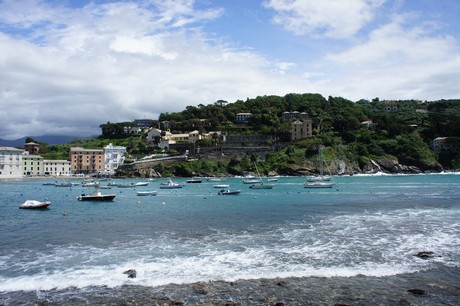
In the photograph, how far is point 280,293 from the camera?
1518 cm

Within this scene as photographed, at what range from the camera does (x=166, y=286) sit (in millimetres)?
16391

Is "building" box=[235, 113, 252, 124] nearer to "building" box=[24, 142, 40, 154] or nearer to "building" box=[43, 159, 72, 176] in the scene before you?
"building" box=[43, 159, 72, 176]

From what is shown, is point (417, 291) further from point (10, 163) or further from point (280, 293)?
point (10, 163)

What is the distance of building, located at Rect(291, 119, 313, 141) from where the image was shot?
461 feet

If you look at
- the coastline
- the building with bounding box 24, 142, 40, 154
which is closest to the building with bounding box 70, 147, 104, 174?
the building with bounding box 24, 142, 40, 154

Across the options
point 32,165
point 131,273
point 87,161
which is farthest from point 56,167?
point 131,273

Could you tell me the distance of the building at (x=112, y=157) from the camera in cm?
14600

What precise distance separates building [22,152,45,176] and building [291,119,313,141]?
3698 inches

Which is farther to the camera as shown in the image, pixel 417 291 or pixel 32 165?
pixel 32 165

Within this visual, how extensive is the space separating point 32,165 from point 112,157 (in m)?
30.0

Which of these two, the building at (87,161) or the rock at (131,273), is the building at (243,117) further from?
the rock at (131,273)

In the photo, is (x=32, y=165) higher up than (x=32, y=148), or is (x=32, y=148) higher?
(x=32, y=148)

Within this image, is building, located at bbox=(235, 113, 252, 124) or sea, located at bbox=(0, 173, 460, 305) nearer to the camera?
sea, located at bbox=(0, 173, 460, 305)

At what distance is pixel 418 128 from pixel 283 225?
136045mm
